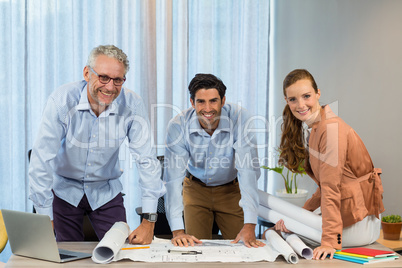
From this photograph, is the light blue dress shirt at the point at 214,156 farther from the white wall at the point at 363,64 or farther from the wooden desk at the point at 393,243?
the white wall at the point at 363,64

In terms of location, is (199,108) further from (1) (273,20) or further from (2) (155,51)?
(1) (273,20)

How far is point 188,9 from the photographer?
3.94m

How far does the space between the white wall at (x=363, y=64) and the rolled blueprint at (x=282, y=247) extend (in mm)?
1458

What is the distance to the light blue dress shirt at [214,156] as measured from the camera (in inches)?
83.4

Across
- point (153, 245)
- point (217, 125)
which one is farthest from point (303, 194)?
point (153, 245)

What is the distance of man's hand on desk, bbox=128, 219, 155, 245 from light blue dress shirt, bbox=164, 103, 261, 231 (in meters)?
0.18

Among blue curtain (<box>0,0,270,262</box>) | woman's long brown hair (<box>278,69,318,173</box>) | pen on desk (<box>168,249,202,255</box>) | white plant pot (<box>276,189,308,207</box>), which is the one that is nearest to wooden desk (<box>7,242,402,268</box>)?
pen on desk (<box>168,249,202,255</box>)

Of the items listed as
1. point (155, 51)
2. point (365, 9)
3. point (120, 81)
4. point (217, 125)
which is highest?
point (365, 9)

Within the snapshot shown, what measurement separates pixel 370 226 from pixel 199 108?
3.13 feet

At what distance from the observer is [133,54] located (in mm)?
3793

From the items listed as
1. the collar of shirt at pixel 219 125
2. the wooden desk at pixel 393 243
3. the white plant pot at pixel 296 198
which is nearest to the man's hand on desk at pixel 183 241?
the collar of shirt at pixel 219 125

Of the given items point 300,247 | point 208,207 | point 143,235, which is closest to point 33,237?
point 143,235

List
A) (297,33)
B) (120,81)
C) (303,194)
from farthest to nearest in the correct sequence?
(297,33) → (303,194) → (120,81)

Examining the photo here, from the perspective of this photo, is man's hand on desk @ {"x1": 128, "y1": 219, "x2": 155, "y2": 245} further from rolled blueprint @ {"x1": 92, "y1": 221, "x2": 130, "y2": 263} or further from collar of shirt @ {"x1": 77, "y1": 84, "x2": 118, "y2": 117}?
collar of shirt @ {"x1": 77, "y1": 84, "x2": 118, "y2": 117}
